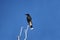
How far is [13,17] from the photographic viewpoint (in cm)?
139

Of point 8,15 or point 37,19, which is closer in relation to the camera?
point 37,19

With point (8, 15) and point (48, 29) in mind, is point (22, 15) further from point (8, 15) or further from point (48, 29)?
point (48, 29)

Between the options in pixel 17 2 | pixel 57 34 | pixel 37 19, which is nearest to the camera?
pixel 57 34

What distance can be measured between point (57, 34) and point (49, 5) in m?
0.22

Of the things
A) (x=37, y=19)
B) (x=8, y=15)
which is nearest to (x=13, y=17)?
(x=8, y=15)

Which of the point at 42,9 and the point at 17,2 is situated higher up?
the point at 17,2

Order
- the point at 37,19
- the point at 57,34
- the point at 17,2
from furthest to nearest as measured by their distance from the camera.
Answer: the point at 17,2, the point at 37,19, the point at 57,34

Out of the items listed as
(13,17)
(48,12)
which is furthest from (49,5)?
(13,17)

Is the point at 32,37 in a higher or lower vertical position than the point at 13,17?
lower

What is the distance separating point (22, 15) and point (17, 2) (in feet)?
0.40

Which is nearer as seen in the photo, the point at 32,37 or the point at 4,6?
the point at 32,37

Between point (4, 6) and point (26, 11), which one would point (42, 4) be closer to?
point (26, 11)

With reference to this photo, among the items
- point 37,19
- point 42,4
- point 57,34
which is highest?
point 42,4

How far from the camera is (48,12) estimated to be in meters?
1.29
